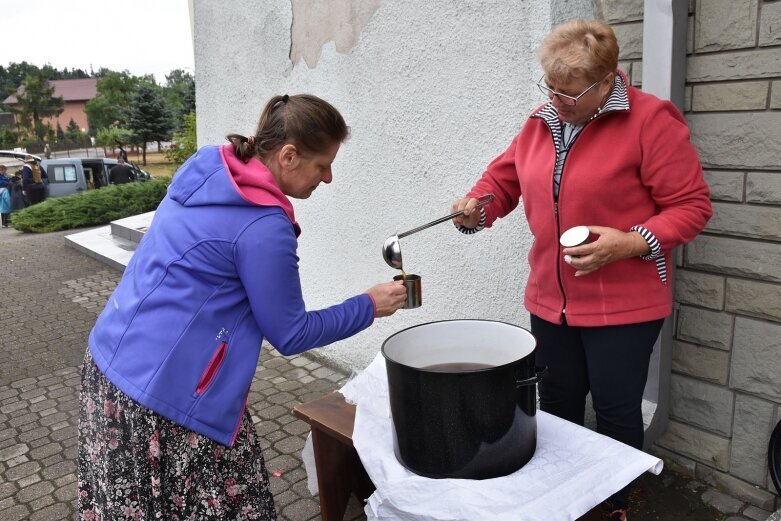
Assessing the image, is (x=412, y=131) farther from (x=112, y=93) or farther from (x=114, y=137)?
(x=112, y=93)

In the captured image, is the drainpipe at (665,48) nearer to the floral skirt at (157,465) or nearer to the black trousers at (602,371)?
the black trousers at (602,371)

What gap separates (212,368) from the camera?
169 cm

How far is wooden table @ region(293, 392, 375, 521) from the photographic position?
2.36 meters

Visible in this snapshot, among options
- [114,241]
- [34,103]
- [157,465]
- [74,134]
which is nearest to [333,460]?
[157,465]

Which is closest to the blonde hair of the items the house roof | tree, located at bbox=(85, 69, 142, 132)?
tree, located at bbox=(85, 69, 142, 132)

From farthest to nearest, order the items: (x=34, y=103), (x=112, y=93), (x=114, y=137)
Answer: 1. (x=34, y=103)
2. (x=112, y=93)
3. (x=114, y=137)

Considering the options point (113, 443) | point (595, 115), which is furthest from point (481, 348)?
point (113, 443)

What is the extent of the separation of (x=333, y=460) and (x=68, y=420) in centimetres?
237

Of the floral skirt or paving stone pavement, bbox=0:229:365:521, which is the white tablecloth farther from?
paving stone pavement, bbox=0:229:365:521

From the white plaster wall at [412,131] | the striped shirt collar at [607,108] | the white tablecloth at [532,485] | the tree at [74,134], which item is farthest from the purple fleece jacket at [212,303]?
the tree at [74,134]

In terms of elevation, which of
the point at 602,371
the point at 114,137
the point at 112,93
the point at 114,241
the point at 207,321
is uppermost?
the point at 112,93

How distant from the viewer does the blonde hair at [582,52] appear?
1774 millimetres

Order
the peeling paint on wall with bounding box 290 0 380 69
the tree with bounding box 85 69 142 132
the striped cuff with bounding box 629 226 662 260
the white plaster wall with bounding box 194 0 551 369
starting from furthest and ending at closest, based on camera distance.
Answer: the tree with bounding box 85 69 142 132 → the peeling paint on wall with bounding box 290 0 380 69 → the white plaster wall with bounding box 194 0 551 369 → the striped cuff with bounding box 629 226 662 260

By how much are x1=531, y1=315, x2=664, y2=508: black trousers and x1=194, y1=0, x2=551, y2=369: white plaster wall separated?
77 centimetres
